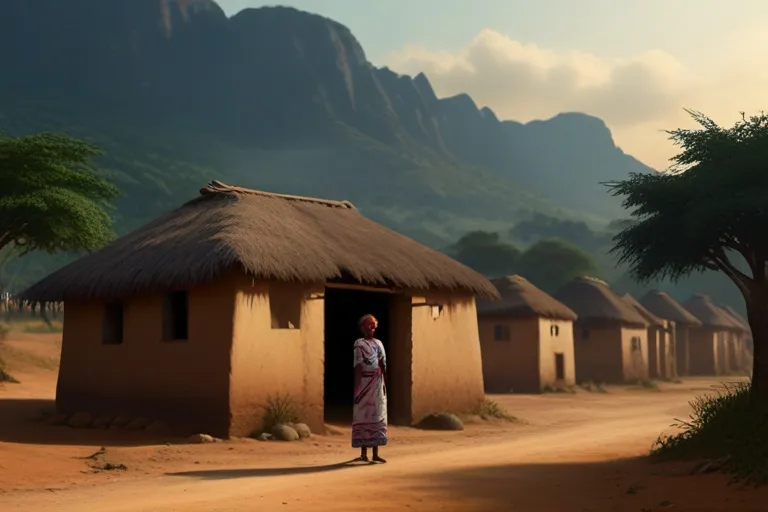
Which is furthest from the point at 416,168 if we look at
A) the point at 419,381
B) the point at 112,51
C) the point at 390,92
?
the point at 419,381

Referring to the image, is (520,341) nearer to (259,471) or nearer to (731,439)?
(731,439)

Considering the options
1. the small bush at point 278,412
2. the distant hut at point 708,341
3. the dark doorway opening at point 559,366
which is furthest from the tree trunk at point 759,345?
the distant hut at point 708,341

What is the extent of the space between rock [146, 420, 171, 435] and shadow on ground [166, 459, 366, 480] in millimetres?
3803

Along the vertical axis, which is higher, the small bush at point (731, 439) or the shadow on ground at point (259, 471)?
the small bush at point (731, 439)

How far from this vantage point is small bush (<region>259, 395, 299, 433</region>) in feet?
45.2

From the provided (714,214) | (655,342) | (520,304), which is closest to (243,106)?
(655,342)

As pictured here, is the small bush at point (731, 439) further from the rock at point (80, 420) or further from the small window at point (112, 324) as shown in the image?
the small window at point (112, 324)

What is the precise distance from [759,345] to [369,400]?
15.2 ft

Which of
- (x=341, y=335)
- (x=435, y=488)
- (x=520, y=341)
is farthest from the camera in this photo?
(x=520, y=341)

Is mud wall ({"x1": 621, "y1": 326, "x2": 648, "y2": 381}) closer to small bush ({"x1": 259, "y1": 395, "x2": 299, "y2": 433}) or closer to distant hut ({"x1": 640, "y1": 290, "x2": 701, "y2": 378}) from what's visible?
distant hut ({"x1": 640, "y1": 290, "x2": 701, "y2": 378})

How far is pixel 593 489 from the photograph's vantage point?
27.4ft

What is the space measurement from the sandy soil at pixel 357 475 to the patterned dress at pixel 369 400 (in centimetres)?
35

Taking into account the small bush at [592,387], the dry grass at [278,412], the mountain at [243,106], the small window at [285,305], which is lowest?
the small bush at [592,387]

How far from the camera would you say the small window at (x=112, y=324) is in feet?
51.5
